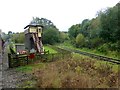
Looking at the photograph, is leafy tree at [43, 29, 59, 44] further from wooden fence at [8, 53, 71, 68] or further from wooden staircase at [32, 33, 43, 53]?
wooden fence at [8, 53, 71, 68]

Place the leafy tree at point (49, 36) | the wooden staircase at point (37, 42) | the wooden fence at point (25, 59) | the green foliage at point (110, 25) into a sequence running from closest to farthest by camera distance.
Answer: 1. the wooden fence at point (25, 59)
2. the wooden staircase at point (37, 42)
3. the green foliage at point (110, 25)
4. the leafy tree at point (49, 36)

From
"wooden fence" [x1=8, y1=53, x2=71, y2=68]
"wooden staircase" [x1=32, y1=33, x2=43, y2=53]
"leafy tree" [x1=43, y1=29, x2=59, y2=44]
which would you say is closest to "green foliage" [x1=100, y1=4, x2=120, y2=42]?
"wooden staircase" [x1=32, y1=33, x2=43, y2=53]

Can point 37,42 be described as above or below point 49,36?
→ below

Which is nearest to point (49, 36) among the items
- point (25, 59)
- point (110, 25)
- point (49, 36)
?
point (49, 36)

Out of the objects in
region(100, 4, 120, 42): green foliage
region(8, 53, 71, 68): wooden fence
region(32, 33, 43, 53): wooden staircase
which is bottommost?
region(8, 53, 71, 68): wooden fence

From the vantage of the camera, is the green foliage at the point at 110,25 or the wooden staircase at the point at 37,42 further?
the green foliage at the point at 110,25

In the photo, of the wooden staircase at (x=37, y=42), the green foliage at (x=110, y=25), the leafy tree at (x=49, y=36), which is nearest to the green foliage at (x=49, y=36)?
the leafy tree at (x=49, y=36)

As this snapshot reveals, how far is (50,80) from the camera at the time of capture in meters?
11.3

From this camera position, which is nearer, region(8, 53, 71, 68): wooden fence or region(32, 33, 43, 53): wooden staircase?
region(8, 53, 71, 68): wooden fence

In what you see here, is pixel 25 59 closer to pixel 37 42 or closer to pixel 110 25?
pixel 37 42

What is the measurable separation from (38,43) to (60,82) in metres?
19.3

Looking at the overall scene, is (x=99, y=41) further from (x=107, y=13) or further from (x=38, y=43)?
(x=38, y=43)

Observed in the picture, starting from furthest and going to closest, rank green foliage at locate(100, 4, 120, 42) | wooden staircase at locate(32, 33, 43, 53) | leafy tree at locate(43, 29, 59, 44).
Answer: leafy tree at locate(43, 29, 59, 44) → green foliage at locate(100, 4, 120, 42) → wooden staircase at locate(32, 33, 43, 53)

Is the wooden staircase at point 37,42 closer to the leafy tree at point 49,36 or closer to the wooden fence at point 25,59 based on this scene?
the wooden fence at point 25,59
